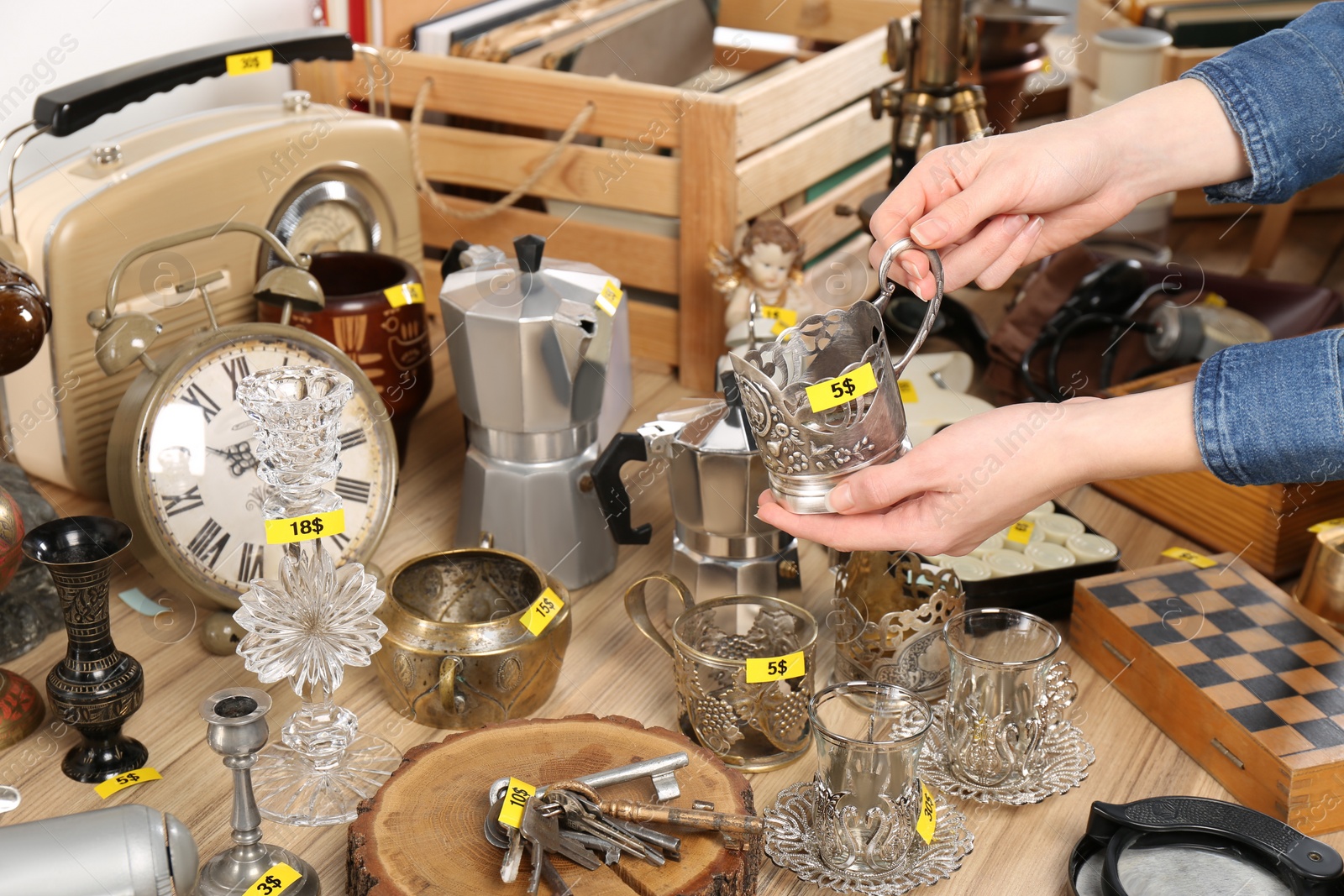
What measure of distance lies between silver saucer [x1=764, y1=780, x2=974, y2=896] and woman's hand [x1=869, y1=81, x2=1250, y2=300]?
0.45 meters

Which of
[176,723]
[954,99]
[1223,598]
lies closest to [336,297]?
[176,723]

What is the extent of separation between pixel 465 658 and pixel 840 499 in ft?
1.25

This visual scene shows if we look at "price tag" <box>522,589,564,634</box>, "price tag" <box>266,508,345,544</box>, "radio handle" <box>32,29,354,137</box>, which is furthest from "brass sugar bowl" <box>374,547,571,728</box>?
"radio handle" <box>32,29,354,137</box>

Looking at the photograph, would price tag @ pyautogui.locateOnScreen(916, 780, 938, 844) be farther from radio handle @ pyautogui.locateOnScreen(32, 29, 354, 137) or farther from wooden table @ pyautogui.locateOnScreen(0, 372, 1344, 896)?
radio handle @ pyautogui.locateOnScreen(32, 29, 354, 137)

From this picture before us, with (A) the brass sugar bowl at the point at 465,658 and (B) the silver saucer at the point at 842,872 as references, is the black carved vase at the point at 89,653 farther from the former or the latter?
(B) the silver saucer at the point at 842,872

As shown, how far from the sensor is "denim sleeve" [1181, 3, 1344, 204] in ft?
3.77

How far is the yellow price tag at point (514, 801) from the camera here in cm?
97

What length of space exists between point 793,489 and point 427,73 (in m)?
1.09

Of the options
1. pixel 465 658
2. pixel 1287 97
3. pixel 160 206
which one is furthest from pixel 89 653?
pixel 1287 97

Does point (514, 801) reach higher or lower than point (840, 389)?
lower

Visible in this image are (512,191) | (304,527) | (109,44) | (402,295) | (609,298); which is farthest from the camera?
(512,191)

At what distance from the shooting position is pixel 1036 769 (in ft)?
3.73

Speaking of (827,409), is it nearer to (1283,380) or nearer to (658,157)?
(1283,380)

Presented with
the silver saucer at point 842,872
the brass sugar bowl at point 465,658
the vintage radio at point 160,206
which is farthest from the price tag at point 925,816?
the vintage radio at point 160,206
